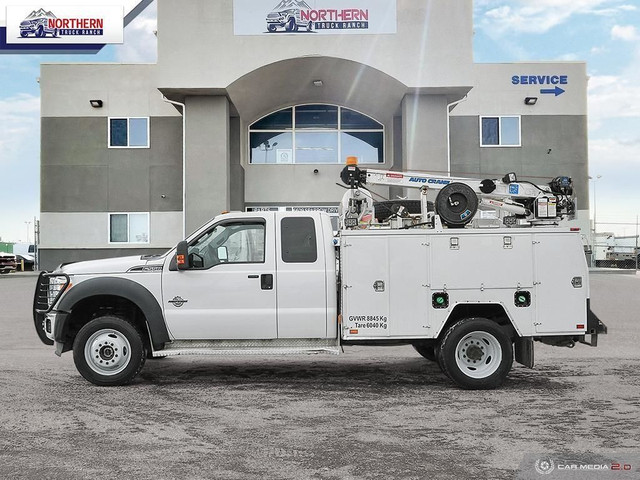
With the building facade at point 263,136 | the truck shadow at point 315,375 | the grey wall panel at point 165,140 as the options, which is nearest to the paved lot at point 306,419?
the truck shadow at point 315,375

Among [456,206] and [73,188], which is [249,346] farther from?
[73,188]

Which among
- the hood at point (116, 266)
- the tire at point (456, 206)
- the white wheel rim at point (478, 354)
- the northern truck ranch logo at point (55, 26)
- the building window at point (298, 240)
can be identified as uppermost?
the northern truck ranch logo at point (55, 26)

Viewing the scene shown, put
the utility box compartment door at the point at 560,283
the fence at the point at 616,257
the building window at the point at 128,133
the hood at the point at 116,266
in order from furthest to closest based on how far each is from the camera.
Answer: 1. the fence at the point at 616,257
2. the building window at the point at 128,133
3. the hood at the point at 116,266
4. the utility box compartment door at the point at 560,283

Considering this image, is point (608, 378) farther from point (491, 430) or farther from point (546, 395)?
point (491, 430)

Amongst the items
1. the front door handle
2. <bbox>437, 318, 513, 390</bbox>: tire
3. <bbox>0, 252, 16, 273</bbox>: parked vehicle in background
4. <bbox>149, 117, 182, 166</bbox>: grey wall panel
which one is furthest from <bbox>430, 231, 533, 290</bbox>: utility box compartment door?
<bbox>0, 252, 16, 273</bbox>: parked vehicle in background

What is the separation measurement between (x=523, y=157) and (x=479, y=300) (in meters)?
23.8

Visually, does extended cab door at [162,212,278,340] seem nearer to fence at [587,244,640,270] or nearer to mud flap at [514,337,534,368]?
mud flap at [514,337,534,368]

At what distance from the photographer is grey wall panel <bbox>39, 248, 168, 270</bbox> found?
2989 centimetres

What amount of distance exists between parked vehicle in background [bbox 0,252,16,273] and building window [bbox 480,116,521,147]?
93.1 feet

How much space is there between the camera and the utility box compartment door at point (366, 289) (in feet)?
26.9

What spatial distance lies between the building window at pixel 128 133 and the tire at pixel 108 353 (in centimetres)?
2295

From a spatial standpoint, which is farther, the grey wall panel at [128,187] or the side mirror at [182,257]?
the grey wall panel at [128,187]

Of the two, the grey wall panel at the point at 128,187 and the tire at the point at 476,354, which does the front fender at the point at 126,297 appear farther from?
the grey wall panel at the point at 128,187

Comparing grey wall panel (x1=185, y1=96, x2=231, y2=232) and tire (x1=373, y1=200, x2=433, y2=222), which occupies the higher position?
grey wall panel (x1=185, y1=96, x2=231, y2=232)
